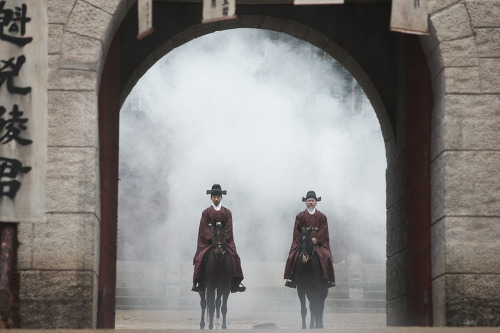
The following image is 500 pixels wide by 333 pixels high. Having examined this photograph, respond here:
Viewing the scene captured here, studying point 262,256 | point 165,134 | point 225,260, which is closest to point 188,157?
point 165,134

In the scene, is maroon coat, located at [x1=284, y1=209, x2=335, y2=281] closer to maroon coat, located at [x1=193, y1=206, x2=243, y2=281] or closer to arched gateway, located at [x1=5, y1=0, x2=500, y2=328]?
maroon coat, located at [x1=193, y1=206, x2=243, y2=281]

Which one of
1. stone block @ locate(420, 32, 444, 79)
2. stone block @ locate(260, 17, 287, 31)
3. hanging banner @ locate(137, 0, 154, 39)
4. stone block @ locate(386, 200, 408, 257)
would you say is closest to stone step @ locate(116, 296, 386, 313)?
stone block @ locate(260, 17, 287, 31)

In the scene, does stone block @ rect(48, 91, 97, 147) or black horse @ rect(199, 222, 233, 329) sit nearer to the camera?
stone block @ rect(48, 91, 97, 147)

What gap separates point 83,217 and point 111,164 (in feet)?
6.26

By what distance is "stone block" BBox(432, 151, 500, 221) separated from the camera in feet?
37.3

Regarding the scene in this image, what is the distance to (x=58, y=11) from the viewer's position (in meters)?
11.5

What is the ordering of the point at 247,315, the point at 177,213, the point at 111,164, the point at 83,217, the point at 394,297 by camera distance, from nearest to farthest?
the point at 83,217 → the point at 111,164 → the point at 394,297 → the point at 247,315 → the point at 177,213

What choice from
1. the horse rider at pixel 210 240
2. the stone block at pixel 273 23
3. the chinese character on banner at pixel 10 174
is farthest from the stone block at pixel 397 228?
the chinese character on banner at pixel 10 174

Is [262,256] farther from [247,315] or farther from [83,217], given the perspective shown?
[83,217]

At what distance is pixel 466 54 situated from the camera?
11.6 meters

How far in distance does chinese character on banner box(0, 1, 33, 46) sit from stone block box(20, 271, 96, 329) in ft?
7.12

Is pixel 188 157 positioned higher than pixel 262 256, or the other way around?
pixel 188 157

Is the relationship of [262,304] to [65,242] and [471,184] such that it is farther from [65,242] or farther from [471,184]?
[65,242]

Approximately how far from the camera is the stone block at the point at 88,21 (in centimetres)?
1155
